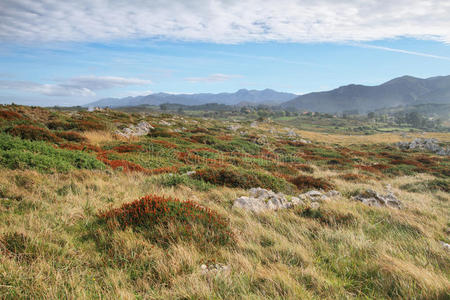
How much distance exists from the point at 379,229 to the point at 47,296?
6.50 metres

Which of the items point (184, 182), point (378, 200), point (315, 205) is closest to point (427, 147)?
point (378, 200)

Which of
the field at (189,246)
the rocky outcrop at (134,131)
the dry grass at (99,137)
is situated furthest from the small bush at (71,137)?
the field at (189,246)

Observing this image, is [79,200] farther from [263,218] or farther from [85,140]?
[85,140]

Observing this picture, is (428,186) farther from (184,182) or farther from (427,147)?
(427,147)

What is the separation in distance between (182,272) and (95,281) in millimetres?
1077

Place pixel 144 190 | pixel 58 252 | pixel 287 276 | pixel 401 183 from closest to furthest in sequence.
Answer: pixel 287 276 → pixel 58 252 → pixel 144 190 → pixel 401 183

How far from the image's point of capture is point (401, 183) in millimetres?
15266

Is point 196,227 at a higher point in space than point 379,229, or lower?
higher

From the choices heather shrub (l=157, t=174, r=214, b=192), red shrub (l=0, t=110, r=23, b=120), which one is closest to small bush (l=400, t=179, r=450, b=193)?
heather shrub (l=157, t=174, r=214, b=192)

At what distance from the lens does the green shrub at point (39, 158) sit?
7621mm

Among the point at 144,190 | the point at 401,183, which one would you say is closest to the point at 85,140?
the point at 144,190

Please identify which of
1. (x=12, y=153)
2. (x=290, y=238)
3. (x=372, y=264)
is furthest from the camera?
(x=12, y=153)

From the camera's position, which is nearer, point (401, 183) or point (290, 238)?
point (290, 238)

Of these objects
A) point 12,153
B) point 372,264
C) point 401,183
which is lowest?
point 401,183
